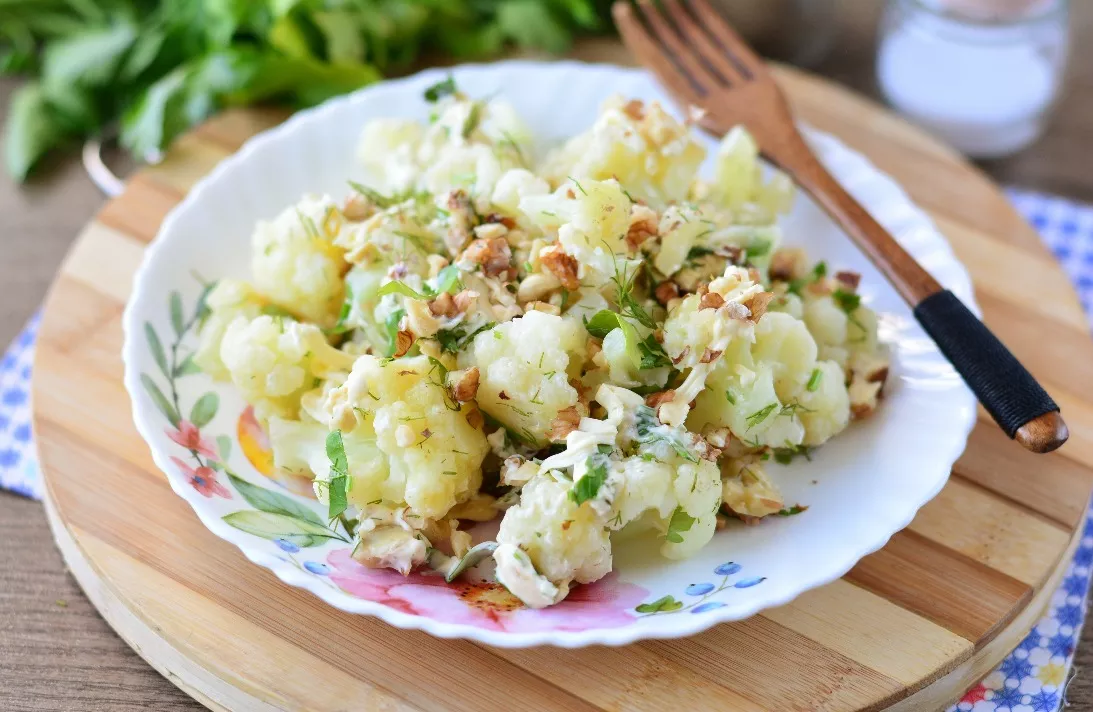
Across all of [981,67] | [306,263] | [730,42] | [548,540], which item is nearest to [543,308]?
[548,540]

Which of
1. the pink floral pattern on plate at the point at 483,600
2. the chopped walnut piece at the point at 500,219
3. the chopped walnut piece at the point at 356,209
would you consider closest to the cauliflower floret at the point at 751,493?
the pink floral pattern on plate at the point at 483,600

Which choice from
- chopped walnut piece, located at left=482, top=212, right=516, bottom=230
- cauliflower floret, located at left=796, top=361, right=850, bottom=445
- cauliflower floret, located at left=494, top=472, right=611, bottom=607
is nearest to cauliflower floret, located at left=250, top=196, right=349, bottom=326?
chopped walnut piece, located at left=482, top=212, right=516, bottom=230

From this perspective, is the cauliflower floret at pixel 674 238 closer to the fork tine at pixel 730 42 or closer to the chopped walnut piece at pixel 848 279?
the chopped walnut piece at pixel 848 279

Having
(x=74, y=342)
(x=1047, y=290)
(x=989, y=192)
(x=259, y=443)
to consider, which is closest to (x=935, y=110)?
(x=989, y=192)

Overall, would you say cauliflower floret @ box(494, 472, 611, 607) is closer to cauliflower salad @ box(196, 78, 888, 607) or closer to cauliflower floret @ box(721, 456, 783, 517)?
cauliflower salad @ box(196, 78, 888, 607)

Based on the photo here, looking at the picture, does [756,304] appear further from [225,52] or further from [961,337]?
[225,52]
